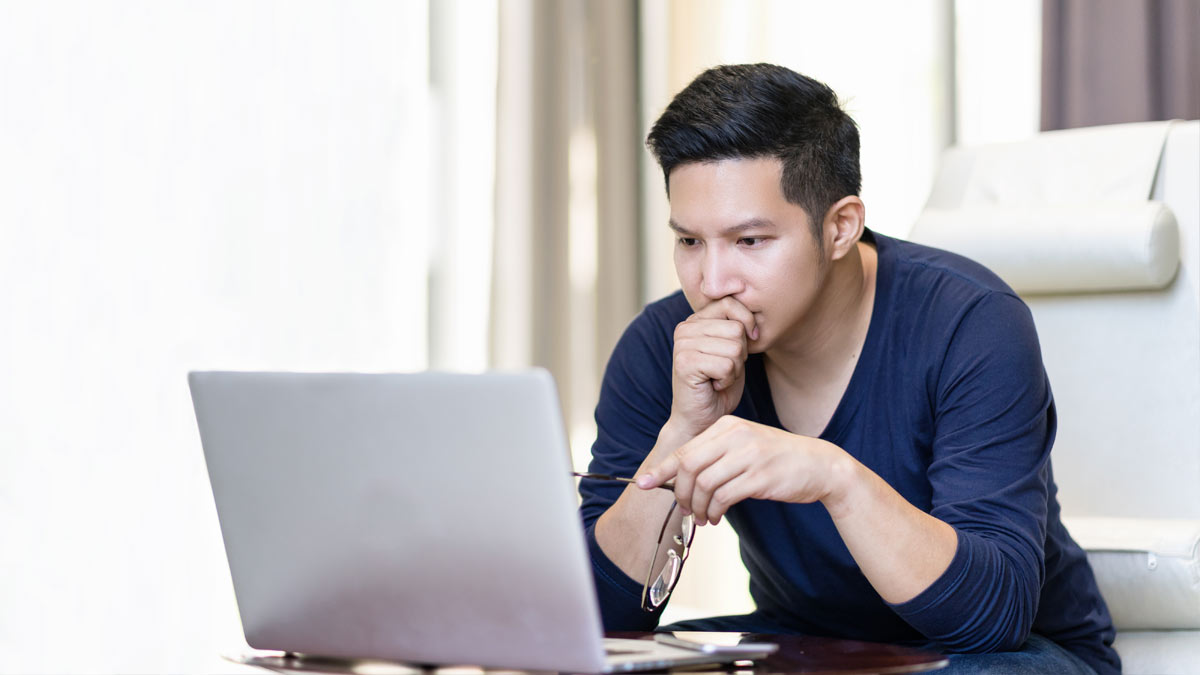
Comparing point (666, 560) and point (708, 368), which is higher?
point (708, 368)

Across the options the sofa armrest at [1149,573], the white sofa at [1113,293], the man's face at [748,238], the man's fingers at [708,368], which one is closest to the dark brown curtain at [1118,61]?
the white sofa at [1113,293]

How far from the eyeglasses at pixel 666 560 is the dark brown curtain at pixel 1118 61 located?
1469mm

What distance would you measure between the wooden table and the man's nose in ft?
1.50

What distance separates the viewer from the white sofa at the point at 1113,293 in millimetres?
1844

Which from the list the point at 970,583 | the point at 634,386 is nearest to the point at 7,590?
the point at 634,386

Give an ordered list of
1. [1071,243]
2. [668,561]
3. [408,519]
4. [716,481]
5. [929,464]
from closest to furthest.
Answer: [408,519]
[716,481]
[668,561]
[929,464]
[1071,243]

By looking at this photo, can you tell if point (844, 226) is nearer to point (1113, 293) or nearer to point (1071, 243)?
point (1071, 243)

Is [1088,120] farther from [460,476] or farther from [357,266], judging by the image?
[460,476]

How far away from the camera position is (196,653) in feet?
6.63

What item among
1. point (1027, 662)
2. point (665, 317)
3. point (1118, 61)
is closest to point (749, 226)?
point (665, 317)

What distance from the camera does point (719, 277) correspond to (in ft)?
4.51

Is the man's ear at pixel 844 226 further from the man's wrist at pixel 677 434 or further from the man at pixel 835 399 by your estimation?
the man's wrist at pixel 677 434

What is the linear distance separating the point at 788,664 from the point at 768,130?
0.67m

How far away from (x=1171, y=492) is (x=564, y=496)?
1.41 meters
